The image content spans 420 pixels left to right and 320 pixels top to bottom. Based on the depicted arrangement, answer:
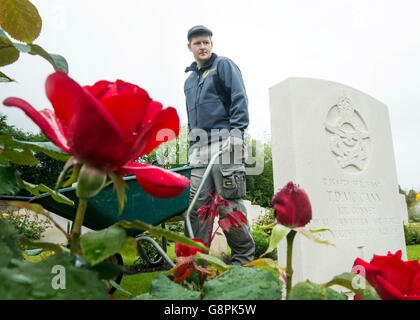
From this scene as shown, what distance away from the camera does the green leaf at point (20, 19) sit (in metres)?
0.32

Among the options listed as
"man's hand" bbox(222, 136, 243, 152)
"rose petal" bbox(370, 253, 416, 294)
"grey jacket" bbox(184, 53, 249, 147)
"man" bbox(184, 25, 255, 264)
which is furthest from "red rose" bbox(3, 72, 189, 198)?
"grey jacket" bbox(184, 53, 249, 147)

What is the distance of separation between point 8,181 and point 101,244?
6.2 inches

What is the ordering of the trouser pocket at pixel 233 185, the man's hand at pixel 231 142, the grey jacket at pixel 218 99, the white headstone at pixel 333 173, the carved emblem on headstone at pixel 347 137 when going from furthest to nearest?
the carved emblem on headstone at pixel 347 137, the white headstone at pixel 333 173, the grey jacket at pixel 218 99, the trouser pocket at pixel 233 185, the man's hand at pixel 231 142

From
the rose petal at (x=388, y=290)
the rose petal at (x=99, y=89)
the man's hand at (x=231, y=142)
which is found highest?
the man's hand at (x=231, y=142)

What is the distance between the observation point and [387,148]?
382 centimetres

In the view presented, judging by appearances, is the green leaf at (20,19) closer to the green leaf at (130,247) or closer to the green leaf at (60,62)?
the green leaf at (60,62)

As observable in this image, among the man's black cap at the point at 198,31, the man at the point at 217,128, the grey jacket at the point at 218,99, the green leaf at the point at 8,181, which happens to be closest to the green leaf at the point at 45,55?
the green leaf at the point at 8,181

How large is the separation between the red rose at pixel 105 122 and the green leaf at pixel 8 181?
9cm

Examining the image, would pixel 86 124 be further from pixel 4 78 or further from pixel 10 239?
pixel 4 78

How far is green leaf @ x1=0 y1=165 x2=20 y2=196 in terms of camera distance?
→ 0.89 ft

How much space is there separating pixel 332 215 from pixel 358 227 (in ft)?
1.32

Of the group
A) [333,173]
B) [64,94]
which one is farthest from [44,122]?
[333,173]

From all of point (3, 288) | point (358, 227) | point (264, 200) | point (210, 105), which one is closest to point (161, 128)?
point (3, 288)

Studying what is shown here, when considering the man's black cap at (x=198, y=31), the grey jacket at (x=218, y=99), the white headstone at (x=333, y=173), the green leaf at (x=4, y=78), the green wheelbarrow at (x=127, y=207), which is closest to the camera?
the green leaf at (x=4, y=78)
